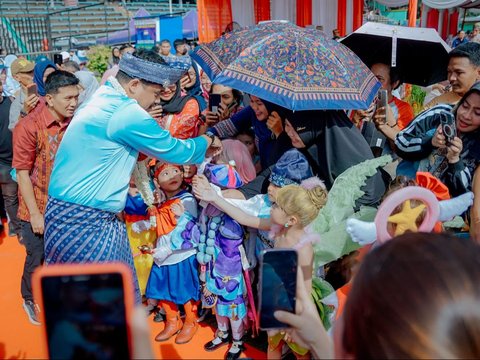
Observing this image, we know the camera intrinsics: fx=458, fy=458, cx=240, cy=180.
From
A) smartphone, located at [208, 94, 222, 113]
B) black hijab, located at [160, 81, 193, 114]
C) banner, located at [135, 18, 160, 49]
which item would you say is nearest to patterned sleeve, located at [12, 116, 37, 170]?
black hijab, located at [160, 81, 193, 114]

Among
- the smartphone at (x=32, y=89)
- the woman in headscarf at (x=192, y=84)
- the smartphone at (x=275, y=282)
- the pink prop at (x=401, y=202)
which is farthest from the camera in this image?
the smartphone at (x=32, y=89)

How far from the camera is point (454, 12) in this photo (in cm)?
1558

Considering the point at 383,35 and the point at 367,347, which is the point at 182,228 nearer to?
the point at 383,35

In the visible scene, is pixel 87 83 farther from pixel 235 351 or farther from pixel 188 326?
pixel 235 351

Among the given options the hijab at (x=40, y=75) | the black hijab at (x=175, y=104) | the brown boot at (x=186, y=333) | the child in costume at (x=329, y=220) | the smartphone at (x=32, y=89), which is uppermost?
the hijab at (x=40, y=75)

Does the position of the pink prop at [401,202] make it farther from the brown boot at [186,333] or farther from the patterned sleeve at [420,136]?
the brown boot at [186,333]

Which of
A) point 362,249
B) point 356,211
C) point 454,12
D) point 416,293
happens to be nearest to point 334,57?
point 356,211

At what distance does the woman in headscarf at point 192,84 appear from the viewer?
419cm

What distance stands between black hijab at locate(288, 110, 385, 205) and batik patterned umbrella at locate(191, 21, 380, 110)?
7.2 inches

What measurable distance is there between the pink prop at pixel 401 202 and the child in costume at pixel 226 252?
4.21 ft

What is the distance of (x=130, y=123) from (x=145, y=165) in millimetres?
654

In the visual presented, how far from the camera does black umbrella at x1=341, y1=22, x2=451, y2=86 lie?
10.8 feet

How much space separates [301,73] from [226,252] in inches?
45.6

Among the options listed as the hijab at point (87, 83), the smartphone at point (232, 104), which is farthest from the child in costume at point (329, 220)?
the hijab at point (87, 83)
